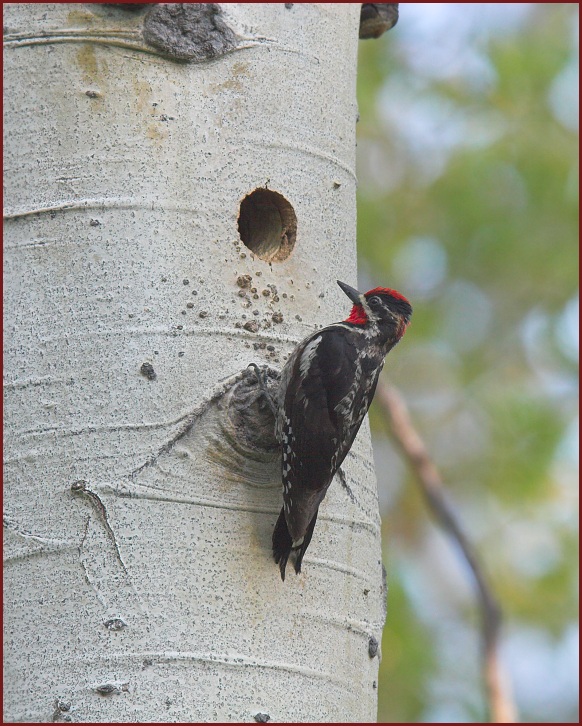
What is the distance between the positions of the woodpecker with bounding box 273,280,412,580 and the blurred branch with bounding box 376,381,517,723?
1.66m

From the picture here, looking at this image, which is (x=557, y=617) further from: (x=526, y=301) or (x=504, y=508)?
(x=526, y=301)

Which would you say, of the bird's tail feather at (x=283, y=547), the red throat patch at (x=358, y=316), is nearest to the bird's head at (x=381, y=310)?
the red throat patch at (x=358, y=316)

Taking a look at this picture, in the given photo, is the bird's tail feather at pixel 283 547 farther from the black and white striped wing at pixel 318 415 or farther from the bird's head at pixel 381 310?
the bird's head at pixel 381 310

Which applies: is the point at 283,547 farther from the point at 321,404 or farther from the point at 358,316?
the point at 358,316

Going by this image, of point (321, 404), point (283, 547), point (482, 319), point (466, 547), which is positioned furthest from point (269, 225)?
point (482, 319)

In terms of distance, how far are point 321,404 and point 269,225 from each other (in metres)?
0.56

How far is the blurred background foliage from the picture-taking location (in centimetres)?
659

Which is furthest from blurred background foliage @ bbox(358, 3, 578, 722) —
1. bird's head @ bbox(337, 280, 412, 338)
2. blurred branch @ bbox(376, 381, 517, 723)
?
bird's head @ bbox(337, 280, 412, 338)

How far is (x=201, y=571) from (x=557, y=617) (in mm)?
5629

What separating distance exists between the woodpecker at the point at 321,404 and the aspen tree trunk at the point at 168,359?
63mm

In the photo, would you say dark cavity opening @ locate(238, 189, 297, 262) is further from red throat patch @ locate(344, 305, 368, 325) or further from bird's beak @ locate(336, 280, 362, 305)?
red throat patch @ locate(344, 305, 368, 325)

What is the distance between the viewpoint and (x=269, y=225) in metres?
3.19

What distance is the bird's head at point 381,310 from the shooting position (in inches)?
143

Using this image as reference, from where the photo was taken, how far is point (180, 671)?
2.46 metres
